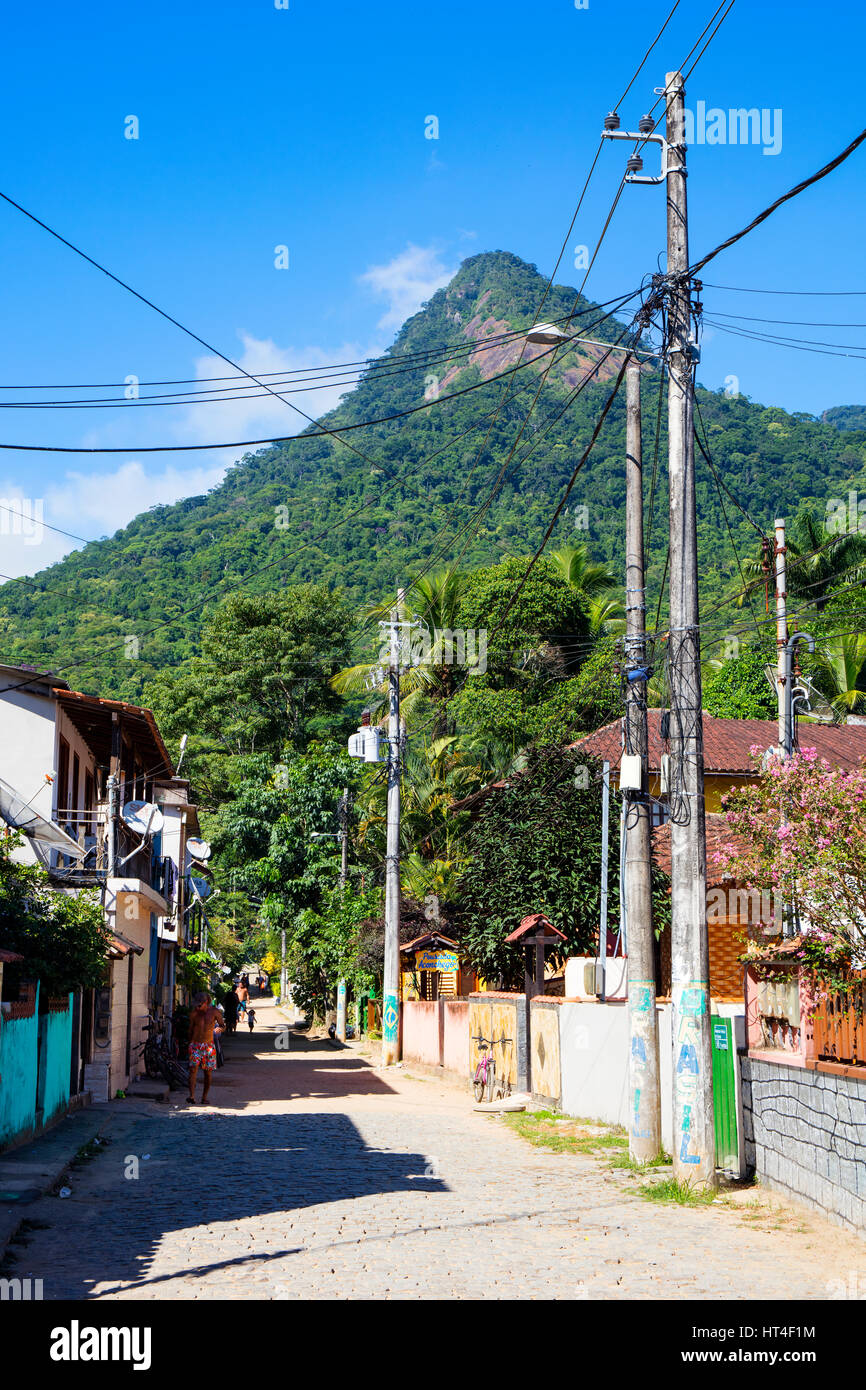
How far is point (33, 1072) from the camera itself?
50.2 ft

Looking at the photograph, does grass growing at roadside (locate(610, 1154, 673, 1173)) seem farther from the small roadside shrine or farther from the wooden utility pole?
the wooden utility pole

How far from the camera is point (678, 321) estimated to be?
42.7ft

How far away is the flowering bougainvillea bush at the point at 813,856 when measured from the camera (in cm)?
1161

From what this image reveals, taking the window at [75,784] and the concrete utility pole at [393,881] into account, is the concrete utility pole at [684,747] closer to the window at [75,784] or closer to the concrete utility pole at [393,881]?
the window at [75,784]

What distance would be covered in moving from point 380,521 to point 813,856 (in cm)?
6367

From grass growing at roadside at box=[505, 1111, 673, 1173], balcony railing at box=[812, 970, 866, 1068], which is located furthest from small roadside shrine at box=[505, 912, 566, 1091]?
balcony railing at box=[812, 970, 866, 1068]

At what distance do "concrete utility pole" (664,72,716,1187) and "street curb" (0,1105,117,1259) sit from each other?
594 centimetres

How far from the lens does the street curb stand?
10.2m

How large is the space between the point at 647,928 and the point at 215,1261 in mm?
7017

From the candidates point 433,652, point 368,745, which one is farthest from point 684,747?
point 433,652

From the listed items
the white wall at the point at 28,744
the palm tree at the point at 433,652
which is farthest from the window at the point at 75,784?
the palm tree at the point at 433,652

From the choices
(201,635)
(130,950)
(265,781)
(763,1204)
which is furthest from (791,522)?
(763,1204)

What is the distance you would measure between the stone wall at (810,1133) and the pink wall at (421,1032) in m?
17.1

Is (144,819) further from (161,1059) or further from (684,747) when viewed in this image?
(684,747)
